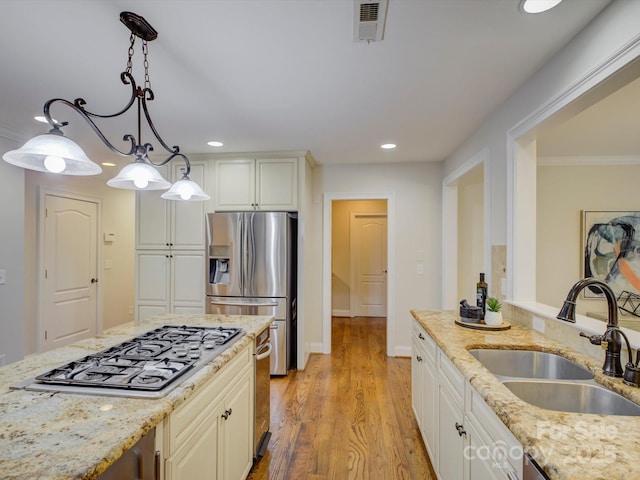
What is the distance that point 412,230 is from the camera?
4.07 meters

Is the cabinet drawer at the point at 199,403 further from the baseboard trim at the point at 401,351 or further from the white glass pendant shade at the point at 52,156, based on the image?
the baseboard trim at the point at 401,351

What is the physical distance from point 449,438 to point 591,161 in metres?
3.77

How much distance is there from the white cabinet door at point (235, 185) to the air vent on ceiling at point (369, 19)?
2.32 meters

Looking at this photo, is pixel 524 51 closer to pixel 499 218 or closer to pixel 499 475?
pixel 499 218

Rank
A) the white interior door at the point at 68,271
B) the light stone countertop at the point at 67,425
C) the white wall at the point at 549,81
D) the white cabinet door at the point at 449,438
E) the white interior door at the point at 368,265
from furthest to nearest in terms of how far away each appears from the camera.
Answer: the white interior door at the point at 368,265 → the white interior door at the point at 68,271 → the white cabinet door at the point at 449,438 → the white wall at the point at 549,81 → the light stone countertop at the point at 67,425

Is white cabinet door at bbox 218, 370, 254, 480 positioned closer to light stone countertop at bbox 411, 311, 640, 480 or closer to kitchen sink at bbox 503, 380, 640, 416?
light stone countertop at bbox 411, 311, 640, 480

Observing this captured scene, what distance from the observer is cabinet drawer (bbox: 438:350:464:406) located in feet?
4.62

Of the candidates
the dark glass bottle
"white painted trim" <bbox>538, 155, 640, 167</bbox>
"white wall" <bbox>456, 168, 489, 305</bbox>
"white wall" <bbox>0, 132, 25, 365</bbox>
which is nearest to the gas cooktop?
the dark glass bottle

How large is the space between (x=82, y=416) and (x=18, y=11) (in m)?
1.78

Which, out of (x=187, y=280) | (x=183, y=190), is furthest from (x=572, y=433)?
(x=187, y=280)

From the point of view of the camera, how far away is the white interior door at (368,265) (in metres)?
6.37

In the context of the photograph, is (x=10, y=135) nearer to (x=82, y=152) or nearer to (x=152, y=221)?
(x=152, y=221)

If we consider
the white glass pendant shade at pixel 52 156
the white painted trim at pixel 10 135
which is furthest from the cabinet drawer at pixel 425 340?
the white painted trim at pixel 10 135

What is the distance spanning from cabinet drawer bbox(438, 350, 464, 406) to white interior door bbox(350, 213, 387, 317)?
4626 mm
